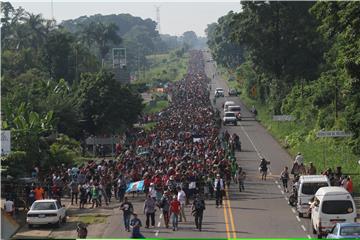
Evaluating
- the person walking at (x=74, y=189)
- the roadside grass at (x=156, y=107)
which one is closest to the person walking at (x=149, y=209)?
the person walking at (x=74, y=189)

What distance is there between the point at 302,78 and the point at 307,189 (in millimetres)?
47017

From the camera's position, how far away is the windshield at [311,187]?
32.2 m

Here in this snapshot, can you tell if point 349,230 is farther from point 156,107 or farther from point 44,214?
point 156,107

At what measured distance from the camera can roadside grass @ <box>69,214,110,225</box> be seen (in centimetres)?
3356

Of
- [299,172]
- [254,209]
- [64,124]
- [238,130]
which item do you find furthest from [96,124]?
[254,209]

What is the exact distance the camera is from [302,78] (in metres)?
78.8

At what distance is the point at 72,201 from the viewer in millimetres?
38438

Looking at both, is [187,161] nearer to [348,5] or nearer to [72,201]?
[72,201]

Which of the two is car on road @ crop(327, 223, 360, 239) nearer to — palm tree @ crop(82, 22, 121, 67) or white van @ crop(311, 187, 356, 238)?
white van @ crop(311, 187, 356, 238)

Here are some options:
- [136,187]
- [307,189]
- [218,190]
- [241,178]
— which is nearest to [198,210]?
[307,189]

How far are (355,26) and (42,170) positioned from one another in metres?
16.7

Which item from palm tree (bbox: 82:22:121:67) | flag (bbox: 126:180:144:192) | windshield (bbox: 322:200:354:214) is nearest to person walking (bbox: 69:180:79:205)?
flag (bbox: 126:180:144:192)

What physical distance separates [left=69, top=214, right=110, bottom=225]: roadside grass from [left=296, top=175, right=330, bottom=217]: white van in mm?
7125

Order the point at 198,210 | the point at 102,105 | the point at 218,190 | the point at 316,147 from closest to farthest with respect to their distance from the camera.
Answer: the point at 198,210 < the point at 218,190 < the point at 316,147 < the point at 102,105
